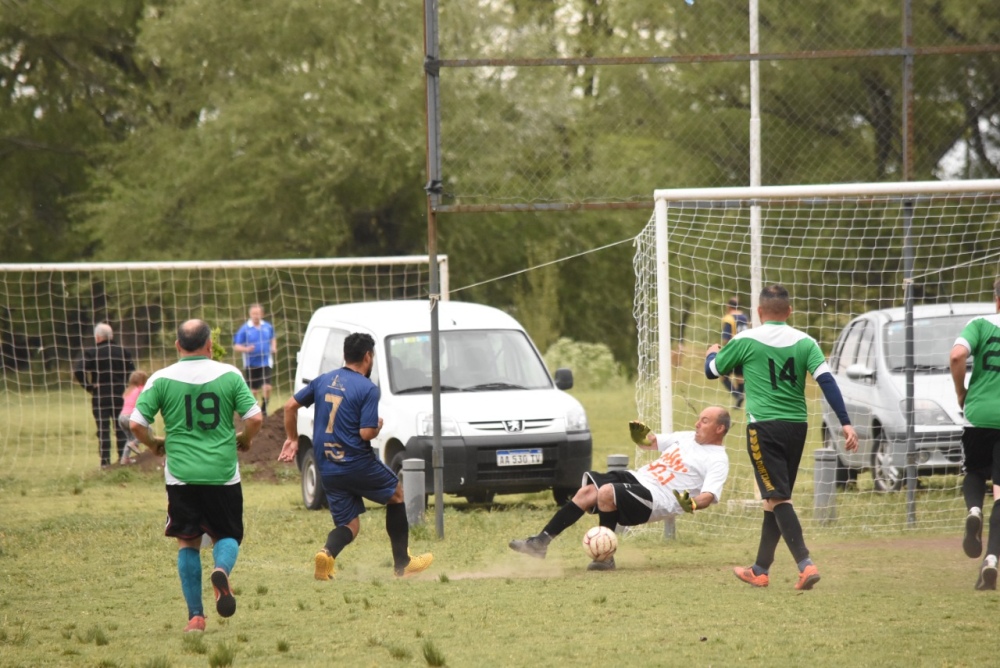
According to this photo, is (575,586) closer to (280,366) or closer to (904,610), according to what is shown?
(904,610)

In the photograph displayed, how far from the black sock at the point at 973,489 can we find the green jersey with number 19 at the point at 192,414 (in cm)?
468

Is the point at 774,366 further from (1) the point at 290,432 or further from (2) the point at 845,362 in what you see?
(2) the point at 845,362

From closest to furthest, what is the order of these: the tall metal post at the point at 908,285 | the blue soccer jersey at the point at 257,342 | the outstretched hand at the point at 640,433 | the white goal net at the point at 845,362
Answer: the outstretched hand at the point at 640,433 < the white goal net at the point at 845,362 < the tall metal post at the point at 908,285 < the blue soccer jersey at the point at 257,342

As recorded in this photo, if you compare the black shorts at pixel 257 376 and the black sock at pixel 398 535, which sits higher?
the black sock at pixel 398 535

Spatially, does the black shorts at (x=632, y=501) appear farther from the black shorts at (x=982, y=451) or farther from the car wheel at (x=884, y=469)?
the car wheel at (x=884, y=469)

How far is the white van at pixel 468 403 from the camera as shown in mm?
12727

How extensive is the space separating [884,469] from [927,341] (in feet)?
4.71

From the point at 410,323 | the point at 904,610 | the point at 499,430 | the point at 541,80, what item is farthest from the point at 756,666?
the point at 541,80

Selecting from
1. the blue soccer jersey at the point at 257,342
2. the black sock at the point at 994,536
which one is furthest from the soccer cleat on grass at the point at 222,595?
the blue soccer jersey at the point at 257,342

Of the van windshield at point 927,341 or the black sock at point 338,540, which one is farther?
the van windshield at point 927,341

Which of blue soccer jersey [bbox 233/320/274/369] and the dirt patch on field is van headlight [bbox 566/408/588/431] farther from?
blue soccer jersey [bbox 233/320/274/369]

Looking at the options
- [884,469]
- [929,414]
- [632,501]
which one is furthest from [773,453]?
[884,469]

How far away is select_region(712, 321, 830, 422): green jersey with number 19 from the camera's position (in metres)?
8.63

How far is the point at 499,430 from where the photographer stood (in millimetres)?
12852
